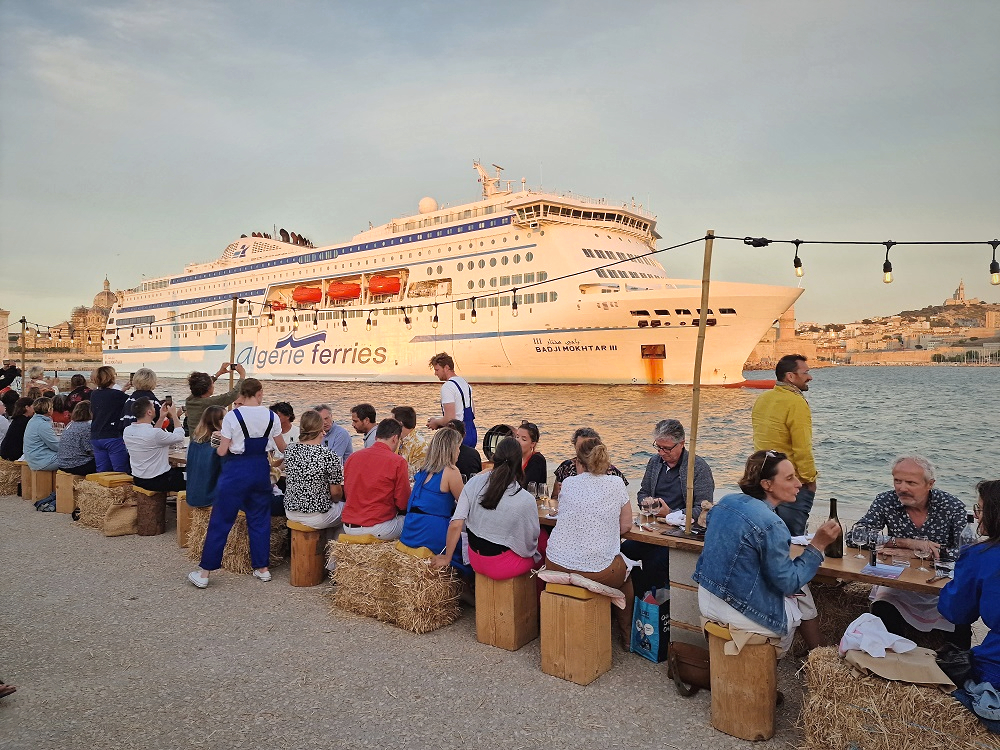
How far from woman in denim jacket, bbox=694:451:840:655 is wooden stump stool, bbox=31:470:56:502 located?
7.56 m

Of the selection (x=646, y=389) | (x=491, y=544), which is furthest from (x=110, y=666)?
(x=646, y=389)

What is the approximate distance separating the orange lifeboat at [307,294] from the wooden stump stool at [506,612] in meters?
35.4

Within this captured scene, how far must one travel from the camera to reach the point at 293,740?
8.80 ft

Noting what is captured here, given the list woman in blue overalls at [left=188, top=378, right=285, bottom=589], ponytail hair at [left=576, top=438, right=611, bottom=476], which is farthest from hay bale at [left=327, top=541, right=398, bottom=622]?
ponytail hair at [left=576, top=438, right=611, bottom=476]

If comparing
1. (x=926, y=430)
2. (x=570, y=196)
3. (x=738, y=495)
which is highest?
(x=570, y=196)

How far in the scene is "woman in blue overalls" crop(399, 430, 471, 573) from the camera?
13.1ft

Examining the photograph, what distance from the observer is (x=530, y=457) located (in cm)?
495

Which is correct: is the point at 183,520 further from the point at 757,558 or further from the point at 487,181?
the point at 487,181

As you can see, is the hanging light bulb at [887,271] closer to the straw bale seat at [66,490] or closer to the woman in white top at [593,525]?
the woman in white top at [593,525]

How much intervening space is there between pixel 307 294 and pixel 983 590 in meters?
38.0

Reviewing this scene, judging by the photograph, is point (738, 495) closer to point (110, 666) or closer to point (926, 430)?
point (110, 666)

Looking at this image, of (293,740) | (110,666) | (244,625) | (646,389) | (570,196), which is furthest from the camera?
(570,196)

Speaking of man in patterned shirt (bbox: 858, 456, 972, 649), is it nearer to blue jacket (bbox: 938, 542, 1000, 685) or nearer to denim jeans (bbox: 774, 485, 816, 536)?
denim jeans (bbox: 774, 485, 816, 536)

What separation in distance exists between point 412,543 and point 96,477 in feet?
→ 13.5
